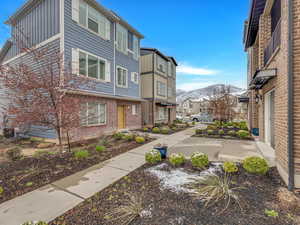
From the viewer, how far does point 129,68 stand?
38.7 feet

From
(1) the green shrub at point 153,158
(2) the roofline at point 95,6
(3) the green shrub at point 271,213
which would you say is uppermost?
(2) the roofline at point 95,6

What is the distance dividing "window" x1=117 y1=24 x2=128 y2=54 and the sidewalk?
9.52m

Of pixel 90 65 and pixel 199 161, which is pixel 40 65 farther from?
pixel 199 161

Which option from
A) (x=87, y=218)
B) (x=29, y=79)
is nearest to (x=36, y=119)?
(x=29, y=79)

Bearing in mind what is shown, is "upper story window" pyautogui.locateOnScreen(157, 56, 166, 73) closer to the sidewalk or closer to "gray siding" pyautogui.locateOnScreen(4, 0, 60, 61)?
"gray siding" pyautogui.locateOnScreen(4, 0, 60, 61)

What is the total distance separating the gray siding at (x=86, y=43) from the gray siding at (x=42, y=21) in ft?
1.72

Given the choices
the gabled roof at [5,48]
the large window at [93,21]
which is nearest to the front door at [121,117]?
the large window at [93,21]

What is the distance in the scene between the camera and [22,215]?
2.21 m

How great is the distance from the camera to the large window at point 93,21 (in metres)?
8.17

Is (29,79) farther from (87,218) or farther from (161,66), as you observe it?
(161,66)

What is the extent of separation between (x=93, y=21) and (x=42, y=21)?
9.17ft

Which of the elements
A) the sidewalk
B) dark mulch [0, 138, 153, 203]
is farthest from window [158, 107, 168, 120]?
the sidewalk

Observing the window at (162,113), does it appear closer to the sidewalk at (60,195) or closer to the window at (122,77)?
the window at (122,77)

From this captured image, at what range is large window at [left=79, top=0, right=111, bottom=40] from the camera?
322 inches
